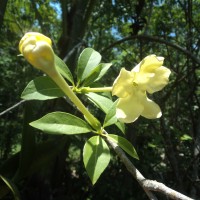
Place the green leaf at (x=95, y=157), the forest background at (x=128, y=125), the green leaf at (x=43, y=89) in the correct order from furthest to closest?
the forest background at (x=128, y=125)
the green leaf at (x=43, y=89)
the green leaf at (x=95, y=157)

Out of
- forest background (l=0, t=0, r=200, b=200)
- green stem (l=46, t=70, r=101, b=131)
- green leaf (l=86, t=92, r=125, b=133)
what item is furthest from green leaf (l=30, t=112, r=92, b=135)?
forest background (l=0, t=0, r=200, b=200)

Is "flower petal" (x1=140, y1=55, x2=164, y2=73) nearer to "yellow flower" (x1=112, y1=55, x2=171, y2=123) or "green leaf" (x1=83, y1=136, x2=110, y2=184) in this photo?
"yellow flower" (x1=112, y1=55, x2=171, y2=123)

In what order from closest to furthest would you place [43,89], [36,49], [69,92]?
[36,49] → [69,92] → [43,89]

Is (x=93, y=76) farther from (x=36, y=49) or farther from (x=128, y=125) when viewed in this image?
(x=128, y=125)

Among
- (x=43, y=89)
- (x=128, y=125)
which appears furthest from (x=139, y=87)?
(x=128, y=125)

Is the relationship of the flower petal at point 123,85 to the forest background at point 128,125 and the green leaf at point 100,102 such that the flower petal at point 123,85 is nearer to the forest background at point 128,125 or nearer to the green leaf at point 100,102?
the green leaf at point 100,102

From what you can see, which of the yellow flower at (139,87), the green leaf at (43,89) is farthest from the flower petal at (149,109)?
the green leaf at (43,89)
